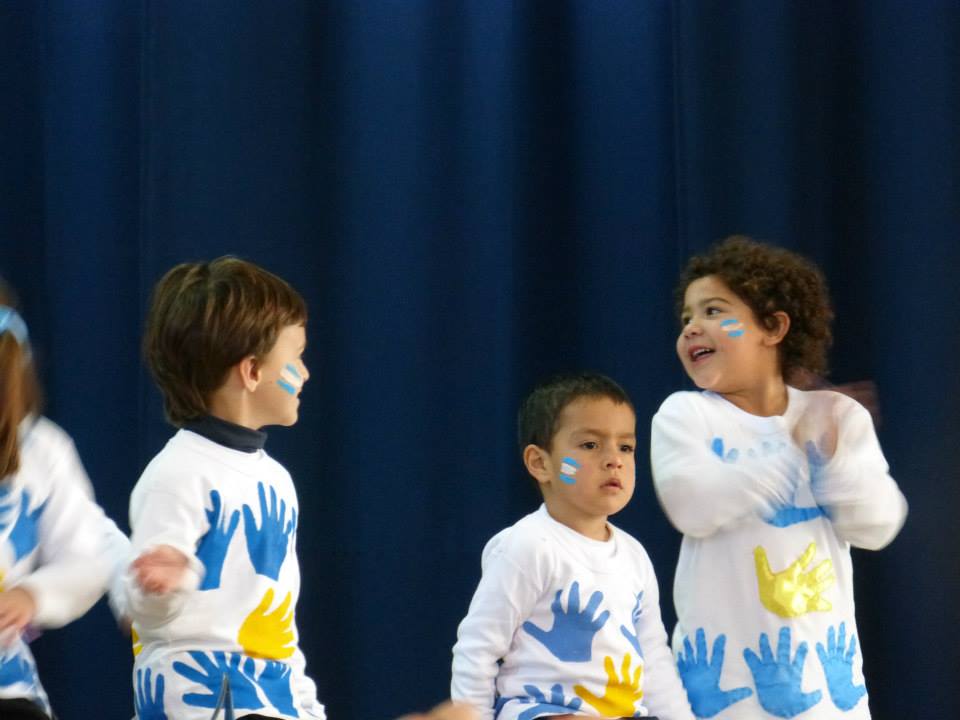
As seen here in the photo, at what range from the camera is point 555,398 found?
2.54 m

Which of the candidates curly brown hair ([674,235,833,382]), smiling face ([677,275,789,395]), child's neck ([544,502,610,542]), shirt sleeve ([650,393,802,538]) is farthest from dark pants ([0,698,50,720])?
curly brown hair ([674,235,833,382])

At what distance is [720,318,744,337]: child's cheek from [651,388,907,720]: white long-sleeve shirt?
0.14m

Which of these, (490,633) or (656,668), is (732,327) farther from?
(490,633)

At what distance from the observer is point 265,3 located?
128 inches

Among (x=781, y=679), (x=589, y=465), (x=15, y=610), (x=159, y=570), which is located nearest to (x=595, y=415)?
(x=589, y=465)

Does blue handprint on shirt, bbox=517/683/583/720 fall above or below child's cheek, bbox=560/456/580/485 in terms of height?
below

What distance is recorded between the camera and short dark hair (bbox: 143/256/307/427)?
85.2 inches

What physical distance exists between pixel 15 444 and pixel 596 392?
3.32 ft

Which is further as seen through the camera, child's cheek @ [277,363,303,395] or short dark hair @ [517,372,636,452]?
short dark hair @ [517,372,636,452]

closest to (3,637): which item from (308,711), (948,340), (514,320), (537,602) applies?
(308,711)

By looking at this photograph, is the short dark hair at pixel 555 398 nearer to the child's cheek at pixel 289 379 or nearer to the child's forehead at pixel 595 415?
the child's forehead at pixel 595 415

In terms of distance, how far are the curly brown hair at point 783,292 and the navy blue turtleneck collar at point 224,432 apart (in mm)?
1038

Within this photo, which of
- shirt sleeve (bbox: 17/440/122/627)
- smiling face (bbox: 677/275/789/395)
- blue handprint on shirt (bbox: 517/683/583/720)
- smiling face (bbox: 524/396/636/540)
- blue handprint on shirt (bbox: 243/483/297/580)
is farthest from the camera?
smiling face (bbox: 677/275/789/395)

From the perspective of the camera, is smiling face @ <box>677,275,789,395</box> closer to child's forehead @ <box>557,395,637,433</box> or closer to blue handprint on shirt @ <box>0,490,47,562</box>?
child's forehead @ <box>557,395,637,433</box>
